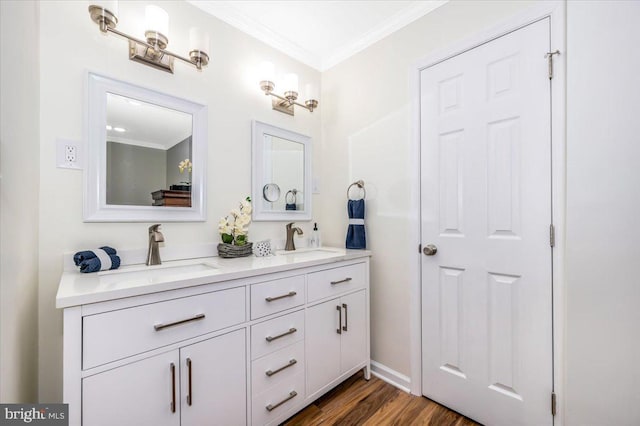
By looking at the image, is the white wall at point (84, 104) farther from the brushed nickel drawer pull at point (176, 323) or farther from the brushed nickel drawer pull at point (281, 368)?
the brushed nickel drawer pull at point (281, 368)

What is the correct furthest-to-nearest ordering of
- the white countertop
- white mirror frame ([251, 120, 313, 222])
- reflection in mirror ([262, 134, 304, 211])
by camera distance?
reflection in mirror ([262, 134, 304, 211])
white mirror frame ([251, 120, 313, 222])
the white countertop

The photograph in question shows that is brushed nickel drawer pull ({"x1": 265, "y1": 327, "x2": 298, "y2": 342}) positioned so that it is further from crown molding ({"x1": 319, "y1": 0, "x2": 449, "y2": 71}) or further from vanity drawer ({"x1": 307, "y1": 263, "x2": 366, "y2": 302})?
crown molding ({"x1": 319, "y1": 0, "x2": 449, "y2": 71})

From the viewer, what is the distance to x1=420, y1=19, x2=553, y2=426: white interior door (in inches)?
52.2

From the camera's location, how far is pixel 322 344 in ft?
5.36

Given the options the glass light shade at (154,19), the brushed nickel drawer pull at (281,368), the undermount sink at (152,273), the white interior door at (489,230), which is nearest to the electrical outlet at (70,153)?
A: the undermount sink at (152,273)

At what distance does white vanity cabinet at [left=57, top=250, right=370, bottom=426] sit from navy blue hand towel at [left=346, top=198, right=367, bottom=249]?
266mm

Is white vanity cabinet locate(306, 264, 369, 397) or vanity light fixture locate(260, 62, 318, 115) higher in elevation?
vanity light fixture locate(260, 62, 318, 115)

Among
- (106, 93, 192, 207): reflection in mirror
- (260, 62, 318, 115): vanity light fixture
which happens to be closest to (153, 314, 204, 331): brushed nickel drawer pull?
(106, 93, 192, 207): reflection in mirror

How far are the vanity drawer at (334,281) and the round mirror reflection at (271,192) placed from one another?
0.72 meters

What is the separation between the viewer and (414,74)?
5.89ft

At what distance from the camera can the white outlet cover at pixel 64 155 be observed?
125 cm

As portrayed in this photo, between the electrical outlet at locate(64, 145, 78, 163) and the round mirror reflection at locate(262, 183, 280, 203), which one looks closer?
the electrical outlet at locate(64, 145, 78, 163)

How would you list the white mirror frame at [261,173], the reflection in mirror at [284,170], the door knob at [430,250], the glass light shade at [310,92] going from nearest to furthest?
the door knob at [430,250]
the white mirror frame at [261,173]
the reflection in mirror at [284,170]
the glass light shade at [310,92]

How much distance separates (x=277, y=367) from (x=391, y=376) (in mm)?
937
